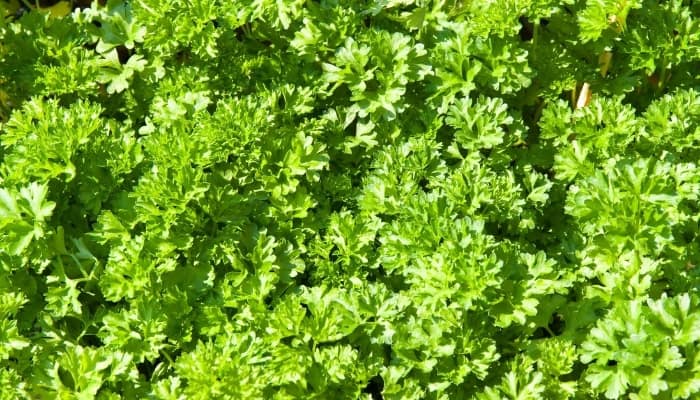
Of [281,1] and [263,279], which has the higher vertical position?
[281,1]

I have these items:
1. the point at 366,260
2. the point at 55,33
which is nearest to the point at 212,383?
the point at 366,260

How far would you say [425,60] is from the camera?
2758 millimetres

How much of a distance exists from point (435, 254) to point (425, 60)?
0.75m

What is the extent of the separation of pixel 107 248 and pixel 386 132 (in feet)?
3.13

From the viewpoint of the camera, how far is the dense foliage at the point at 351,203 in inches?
90.7

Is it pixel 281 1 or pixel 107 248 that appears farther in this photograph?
pixel 281 1

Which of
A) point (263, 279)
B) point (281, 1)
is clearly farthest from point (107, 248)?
point (281, 1)

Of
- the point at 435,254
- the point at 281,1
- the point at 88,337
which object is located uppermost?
the point at 281,1

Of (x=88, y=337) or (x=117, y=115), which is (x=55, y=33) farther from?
(x=88, y=337)

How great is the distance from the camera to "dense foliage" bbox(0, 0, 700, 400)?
7.56ft

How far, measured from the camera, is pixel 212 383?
2.20 meters

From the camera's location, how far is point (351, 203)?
2.69m

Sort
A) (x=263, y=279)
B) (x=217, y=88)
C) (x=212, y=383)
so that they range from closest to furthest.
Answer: (x=212, y=383) → (x=263, y=279) → (x=217, y=88)

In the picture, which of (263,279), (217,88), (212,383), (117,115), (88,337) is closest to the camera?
(212,383)
